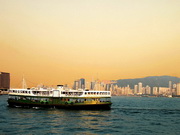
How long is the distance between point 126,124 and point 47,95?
1273 inches

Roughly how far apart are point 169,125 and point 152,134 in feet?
34.2

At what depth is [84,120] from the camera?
49094 millimetres

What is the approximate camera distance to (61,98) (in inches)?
2746

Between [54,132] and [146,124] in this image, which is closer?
[54,132]

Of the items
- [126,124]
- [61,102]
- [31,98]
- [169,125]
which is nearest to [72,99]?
[61,102]

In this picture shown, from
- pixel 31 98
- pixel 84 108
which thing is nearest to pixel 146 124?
pixel 84 108

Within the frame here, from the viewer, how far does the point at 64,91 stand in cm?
7106

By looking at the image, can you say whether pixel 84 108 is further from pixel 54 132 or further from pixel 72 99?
pixel 54 132

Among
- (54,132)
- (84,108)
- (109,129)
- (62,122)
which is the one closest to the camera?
(54,132)

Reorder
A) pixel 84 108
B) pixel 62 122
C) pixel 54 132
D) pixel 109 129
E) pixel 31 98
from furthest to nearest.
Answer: pixel 31 98
pixel 84 108
pixel 62 122
pixel 109 129
pixel 54 132

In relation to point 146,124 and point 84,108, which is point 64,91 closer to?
point 84,108

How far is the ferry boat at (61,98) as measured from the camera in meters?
68.2

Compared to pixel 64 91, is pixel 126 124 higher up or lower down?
lower down

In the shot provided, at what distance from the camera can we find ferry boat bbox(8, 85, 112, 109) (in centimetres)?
6819
